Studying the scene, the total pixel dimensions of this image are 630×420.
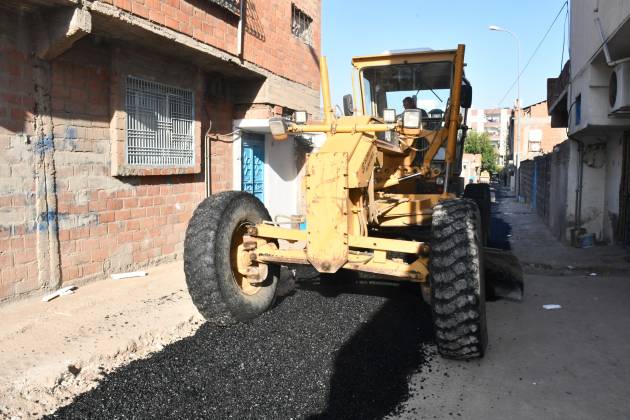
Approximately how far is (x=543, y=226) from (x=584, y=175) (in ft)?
11.8

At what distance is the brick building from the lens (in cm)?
563

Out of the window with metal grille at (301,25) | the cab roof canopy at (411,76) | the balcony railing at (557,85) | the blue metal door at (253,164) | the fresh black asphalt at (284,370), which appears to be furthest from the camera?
the window with metal grille at (301,25)

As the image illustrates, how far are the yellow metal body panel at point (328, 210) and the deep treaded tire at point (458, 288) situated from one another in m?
0.73

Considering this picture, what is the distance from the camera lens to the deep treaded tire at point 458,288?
3793mm

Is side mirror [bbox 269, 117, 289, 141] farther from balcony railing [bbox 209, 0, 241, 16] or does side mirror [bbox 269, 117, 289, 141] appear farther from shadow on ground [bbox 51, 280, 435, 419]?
balcony railing [bbox 209, 0, 241, 16]

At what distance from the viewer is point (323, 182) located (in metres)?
4.20

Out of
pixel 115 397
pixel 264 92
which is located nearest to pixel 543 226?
pixel 264 92

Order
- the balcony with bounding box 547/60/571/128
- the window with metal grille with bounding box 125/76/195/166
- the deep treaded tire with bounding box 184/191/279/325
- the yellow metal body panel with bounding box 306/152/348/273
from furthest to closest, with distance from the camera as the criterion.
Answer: the balcony with bounding box 547/60/571/128
the window with metal grille with bounding box 125/76/195/166
the deep treaded tire with bounding box 184/191/279/325
the yellow metal body panel with bounding box 306/152/348/273

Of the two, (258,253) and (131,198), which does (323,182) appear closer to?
(258,253)

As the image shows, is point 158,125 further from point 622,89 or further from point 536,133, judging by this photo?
point 536,133

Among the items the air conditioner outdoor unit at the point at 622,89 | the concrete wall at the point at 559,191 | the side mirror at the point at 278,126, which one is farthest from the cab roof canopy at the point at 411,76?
the concrete wall at the point at 559,191

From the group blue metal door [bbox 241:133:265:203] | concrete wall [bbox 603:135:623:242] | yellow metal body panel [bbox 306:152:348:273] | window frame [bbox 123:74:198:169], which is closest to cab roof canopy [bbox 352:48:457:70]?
yellow metal body panel [bbox 306:152:348:273]

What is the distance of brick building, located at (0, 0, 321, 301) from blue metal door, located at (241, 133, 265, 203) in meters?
0.05

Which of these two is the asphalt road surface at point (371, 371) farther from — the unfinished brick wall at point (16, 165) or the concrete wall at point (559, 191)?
the concrete wall at point (559, 191)
